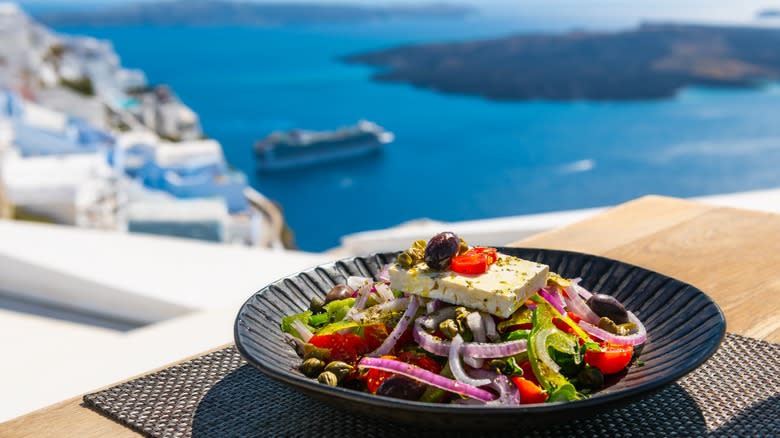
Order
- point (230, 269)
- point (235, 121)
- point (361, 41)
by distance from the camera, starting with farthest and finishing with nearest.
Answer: point (361, 41)
point (235, 121)
point (230, 269)

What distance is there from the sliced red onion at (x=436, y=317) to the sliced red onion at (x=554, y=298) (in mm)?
159

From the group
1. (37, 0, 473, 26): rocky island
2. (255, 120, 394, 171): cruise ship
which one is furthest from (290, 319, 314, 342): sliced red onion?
(37, 0, 473, 26): rocky island

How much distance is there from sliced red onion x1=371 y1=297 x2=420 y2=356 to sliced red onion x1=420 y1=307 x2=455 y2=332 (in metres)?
0.02

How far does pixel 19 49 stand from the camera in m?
39.4

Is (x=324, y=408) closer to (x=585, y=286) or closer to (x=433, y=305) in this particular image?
(x=433, y=305)

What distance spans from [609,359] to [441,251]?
25 centimetres

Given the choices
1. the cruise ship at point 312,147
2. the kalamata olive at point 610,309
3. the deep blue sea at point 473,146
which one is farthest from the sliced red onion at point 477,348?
the cruise ship at point 312,147

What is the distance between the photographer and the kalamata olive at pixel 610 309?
113cm

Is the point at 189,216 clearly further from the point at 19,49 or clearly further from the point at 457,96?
the point at 457,96

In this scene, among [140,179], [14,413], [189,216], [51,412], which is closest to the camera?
[51,412]

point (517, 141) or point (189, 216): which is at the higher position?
point (189, 216)

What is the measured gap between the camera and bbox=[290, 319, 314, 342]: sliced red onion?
113 centimetres

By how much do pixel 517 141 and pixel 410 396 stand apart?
45851 millimetres

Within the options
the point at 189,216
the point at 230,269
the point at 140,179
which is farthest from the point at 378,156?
the point at 230,269
